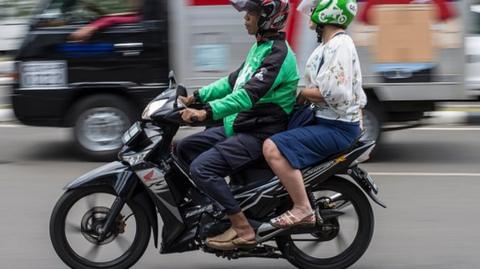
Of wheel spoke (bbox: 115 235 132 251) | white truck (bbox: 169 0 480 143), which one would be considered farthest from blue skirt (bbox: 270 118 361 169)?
white truck (bbox: 169 0 480 143)

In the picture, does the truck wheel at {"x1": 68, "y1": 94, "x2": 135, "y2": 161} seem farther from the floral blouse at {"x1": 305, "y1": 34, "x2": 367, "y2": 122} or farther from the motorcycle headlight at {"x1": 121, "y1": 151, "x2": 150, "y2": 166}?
the floral blouse at {"x1": 305, "y1": 34, "x2": 367, "y2": 122}

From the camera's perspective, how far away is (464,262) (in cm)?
532

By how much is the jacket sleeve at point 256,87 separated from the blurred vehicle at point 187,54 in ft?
12.2

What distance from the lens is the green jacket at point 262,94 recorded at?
178 inches

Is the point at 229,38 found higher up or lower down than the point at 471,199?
higher up

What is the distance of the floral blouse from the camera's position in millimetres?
4555

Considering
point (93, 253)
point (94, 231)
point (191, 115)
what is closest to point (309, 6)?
point (191, 115)

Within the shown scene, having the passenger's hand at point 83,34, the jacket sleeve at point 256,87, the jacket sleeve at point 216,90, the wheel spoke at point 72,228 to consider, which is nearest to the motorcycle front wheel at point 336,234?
the jacket sleeve at point 256,87

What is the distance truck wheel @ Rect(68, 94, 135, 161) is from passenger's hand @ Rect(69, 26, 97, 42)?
24.7 inches

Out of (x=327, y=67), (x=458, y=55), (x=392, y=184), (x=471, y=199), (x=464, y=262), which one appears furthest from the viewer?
(x=458, y=55)

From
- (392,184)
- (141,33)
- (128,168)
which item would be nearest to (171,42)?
(141,33)

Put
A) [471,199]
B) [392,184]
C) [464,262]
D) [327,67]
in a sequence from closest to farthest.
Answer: [327,67] → [464,262] → [471,199] → [392,184]

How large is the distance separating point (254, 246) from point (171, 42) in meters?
4.01

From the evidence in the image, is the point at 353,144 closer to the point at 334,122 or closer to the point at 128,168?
the point at 334,122
